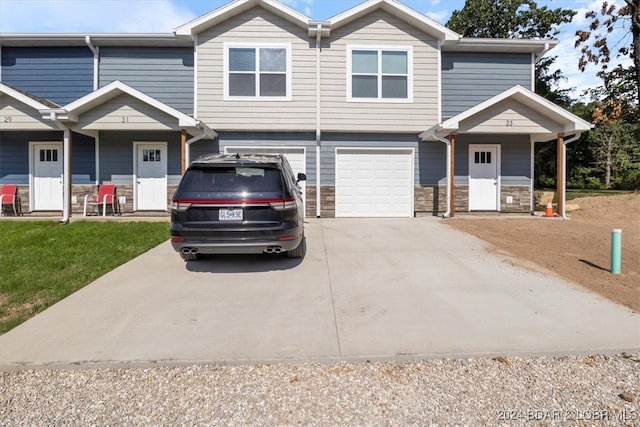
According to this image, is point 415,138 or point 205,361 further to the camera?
point 415,138

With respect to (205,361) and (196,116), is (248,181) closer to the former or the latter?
(205,361)

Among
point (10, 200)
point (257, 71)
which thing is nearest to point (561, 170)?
point (257, 71)

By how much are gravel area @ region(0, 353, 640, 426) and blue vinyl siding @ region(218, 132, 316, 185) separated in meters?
9.52

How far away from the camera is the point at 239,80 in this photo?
1200 cm

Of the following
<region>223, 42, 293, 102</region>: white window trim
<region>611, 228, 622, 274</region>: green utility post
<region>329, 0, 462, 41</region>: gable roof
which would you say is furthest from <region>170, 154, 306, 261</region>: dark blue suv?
<region>329, 0, 462, 41</region>: gable roof

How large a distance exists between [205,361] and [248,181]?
2.85 meters

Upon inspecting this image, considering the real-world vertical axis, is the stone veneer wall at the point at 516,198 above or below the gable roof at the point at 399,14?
below

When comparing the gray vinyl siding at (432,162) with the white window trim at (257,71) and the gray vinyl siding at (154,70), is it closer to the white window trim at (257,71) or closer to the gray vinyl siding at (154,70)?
the white window trim at (257,71)

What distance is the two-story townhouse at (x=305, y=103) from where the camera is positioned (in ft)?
39.3

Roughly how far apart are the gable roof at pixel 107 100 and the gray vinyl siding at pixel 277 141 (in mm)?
1530

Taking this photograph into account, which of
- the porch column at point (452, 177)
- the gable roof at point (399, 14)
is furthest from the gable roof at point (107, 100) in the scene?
the porch column at point (452, 177)

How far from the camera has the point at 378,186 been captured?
40.9 ft

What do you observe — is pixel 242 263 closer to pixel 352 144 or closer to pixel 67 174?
pixel 352 144

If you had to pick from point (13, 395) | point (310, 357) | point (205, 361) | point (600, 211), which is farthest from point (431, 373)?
point (600, 211)
